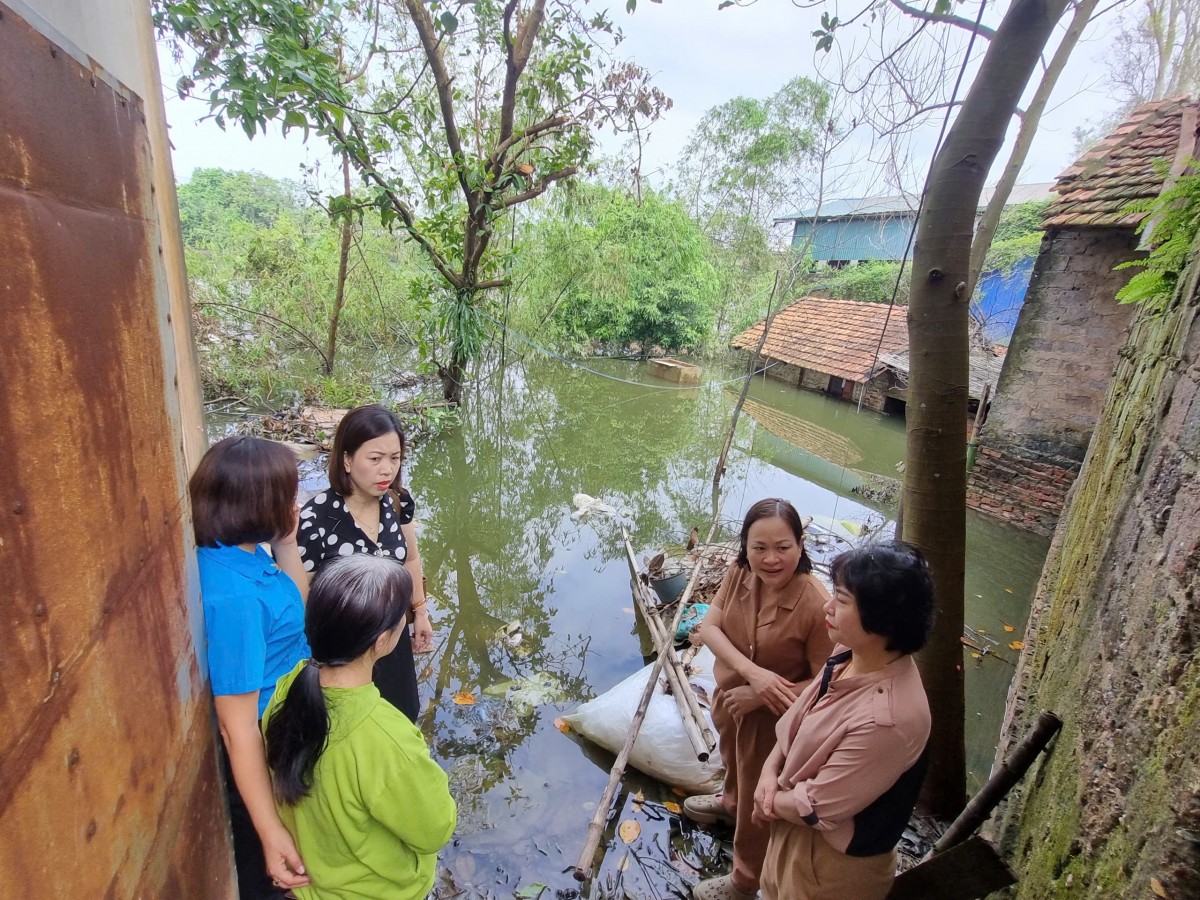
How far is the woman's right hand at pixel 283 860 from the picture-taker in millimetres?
1298

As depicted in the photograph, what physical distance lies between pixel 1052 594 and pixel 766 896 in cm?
169

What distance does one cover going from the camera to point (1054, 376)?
6.14m

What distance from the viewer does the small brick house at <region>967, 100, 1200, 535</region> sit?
18.4 feet

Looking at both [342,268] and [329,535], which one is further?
[342,268]

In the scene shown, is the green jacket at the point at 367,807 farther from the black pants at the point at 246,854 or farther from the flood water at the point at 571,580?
the flood water at the point at 571,580

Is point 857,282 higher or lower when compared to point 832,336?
higher

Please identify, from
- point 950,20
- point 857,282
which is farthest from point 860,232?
point 950,20

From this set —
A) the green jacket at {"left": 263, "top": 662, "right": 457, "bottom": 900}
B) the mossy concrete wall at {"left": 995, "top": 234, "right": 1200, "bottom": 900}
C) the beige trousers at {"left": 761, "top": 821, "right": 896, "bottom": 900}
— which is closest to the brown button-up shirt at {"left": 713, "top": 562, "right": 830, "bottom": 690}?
the beige trousers at {"left": 761, "top": 821, "right": 896, "bottom": 900}

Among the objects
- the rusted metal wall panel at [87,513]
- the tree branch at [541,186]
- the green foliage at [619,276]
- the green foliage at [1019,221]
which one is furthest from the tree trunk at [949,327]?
the green foliage at [1019,221]

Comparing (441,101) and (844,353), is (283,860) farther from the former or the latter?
(844,353)

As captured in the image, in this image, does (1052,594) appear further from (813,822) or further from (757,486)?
(757,486)

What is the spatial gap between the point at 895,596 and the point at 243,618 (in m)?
1.55

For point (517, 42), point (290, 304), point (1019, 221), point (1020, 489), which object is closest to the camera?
point (517, 42)

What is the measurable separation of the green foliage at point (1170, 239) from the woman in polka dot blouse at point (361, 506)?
8.28 feet
